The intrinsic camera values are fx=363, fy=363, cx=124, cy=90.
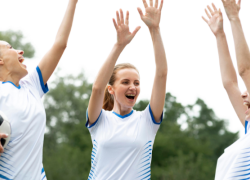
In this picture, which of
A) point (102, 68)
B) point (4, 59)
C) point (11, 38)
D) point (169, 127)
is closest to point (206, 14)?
point (102, 68)

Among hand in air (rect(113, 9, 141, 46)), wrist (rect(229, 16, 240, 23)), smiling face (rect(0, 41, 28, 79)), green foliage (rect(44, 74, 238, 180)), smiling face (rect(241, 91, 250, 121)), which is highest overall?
wrist (rect(229, 16, 240, 23))

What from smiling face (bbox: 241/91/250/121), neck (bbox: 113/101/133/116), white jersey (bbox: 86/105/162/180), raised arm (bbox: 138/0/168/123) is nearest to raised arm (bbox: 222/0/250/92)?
smiling face (bbox: 241/91/250/121)

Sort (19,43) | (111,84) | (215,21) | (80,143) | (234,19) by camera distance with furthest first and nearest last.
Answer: (80,143), (19,43), (111,84), (215,21), (234,19)

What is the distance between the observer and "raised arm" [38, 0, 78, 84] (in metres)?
4.53

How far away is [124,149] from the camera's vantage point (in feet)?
15.1

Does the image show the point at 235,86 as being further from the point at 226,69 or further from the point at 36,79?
the point at 36,79

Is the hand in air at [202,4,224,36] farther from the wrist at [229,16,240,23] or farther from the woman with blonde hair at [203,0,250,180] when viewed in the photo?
the wrist at [229,16,240,23]

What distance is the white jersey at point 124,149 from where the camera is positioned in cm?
455

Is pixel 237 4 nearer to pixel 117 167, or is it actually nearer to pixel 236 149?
pixel 236 149

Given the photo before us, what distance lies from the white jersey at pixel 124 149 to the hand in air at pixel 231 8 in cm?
156

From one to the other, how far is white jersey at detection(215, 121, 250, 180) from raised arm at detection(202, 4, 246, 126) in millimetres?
465

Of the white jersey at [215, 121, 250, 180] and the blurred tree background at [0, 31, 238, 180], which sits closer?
the white jersey at [215, 121, 250, 180]

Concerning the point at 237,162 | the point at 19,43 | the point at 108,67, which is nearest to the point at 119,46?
the point at 108,67

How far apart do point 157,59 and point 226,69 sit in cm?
89
